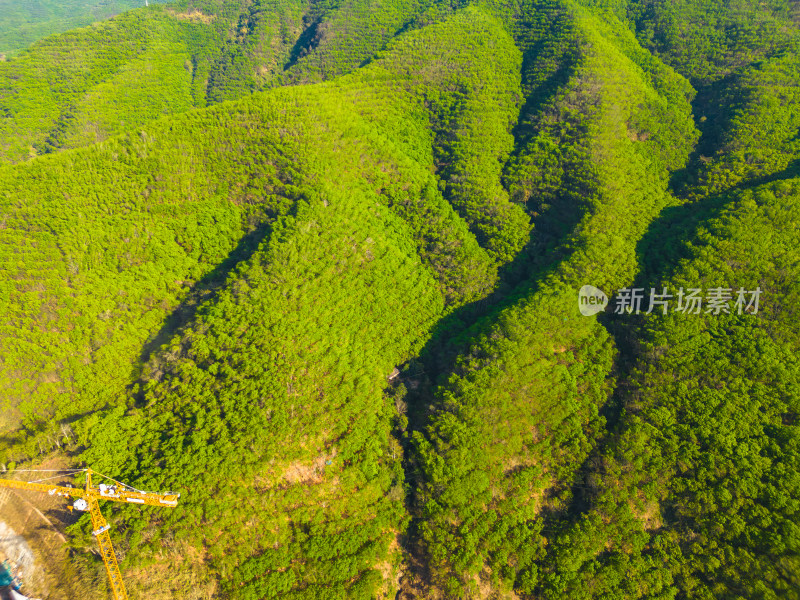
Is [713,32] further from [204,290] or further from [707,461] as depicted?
[204,290]

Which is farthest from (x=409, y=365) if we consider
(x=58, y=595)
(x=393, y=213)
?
(x=58, y=595)

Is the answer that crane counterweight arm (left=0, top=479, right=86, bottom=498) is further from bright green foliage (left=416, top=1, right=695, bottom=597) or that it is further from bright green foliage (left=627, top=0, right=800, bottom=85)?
bright green foliage (left=627, top=0, right=800, bottom=85)

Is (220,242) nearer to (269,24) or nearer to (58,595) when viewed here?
(58,595)

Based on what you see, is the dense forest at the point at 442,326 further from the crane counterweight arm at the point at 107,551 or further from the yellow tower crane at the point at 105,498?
Answer: the yellow tower crane at the point at 105,498

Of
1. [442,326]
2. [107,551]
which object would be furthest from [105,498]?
[442,326]

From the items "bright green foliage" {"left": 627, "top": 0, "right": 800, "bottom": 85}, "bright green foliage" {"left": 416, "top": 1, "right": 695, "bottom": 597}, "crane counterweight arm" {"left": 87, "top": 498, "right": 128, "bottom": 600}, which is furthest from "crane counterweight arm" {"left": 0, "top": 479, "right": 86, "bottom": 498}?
"bright green foliage" {"left": 627, "top": 0, "right": 800, "bottom": 85}

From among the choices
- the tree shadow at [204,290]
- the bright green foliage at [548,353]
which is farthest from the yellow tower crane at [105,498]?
the bright green foliage at [548,353]
